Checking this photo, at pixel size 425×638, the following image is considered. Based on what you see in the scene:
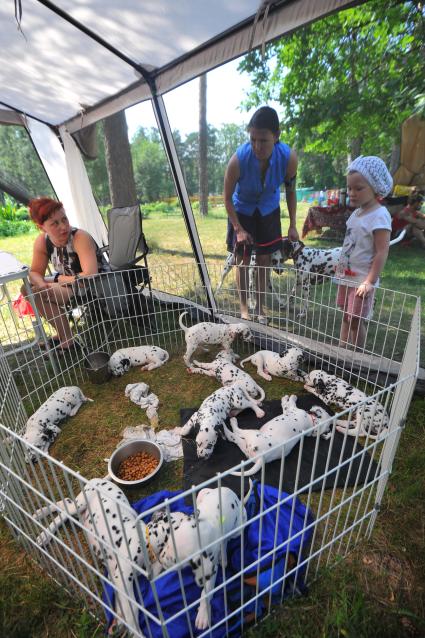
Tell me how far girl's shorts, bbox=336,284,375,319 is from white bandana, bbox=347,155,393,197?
87 centimetres

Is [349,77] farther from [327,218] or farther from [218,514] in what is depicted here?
[218,514]

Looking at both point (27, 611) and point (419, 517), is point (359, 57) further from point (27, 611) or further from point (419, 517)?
point (27, 611)

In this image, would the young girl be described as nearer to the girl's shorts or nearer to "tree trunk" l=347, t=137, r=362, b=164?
the girl's shorts

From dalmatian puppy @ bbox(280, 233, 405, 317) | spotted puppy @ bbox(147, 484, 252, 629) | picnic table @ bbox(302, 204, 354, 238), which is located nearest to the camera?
spotted puppy @ bbox(147, 484, 252, 629)

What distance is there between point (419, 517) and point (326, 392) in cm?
110

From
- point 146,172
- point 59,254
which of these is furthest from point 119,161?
point 59,254

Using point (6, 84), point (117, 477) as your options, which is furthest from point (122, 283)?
point (6, 84)

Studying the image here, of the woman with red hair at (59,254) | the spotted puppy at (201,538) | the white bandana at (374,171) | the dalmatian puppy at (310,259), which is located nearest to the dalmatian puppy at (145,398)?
the woman with red hair at (59,254)

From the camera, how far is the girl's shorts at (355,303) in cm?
300

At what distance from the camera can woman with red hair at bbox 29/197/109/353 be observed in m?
3.63

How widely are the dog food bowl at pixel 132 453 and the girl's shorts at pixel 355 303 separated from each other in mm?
1978

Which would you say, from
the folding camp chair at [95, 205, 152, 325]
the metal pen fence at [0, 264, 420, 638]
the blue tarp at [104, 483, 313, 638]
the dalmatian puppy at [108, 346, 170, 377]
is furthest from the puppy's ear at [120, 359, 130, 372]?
the blue tarp at [104, 483, 313, 638]

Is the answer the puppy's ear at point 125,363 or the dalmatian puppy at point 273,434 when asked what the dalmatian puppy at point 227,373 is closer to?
the dalmatian puppy at point 273,434

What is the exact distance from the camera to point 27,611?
5.65 ft
